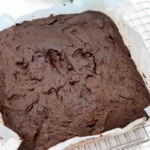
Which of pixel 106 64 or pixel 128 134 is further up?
pixel 106 64

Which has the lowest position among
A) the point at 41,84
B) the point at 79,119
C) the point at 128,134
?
the point at 128,134

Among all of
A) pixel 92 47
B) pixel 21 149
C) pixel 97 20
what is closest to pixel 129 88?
pixel 92 47

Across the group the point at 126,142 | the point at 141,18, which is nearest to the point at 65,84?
the point at 126,142

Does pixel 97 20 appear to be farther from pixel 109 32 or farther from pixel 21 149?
pixel 21 149

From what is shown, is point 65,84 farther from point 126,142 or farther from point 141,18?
point 141,18

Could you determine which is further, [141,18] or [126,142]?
[141,18]

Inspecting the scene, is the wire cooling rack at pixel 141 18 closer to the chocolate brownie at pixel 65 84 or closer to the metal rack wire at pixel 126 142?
the chocolate brownie at pixel 65 84

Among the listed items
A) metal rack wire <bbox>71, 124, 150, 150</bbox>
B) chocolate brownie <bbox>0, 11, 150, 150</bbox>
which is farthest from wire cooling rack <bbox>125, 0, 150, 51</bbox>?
metal rack wire <bbox>71, 124, 150, 150</bbox>

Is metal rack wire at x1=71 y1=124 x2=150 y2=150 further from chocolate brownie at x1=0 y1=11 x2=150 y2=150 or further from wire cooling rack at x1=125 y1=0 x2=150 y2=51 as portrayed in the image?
wire cooling rack at x1=125 y1=0 x2=150 y2=51
